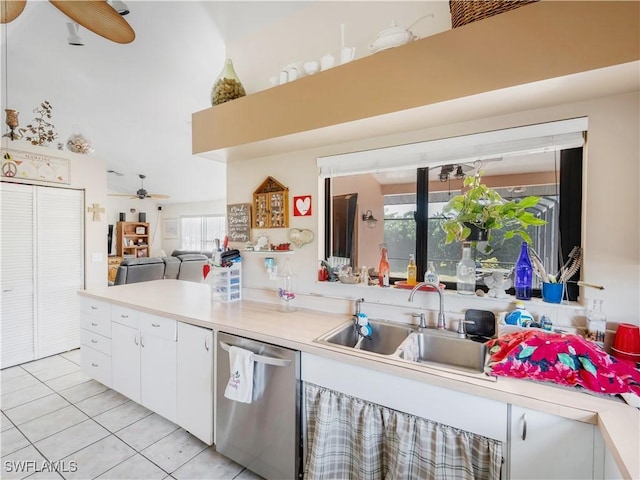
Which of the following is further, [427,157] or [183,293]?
[183,293]

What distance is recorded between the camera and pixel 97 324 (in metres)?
2.37

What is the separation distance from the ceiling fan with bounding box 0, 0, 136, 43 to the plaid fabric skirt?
7.47ft

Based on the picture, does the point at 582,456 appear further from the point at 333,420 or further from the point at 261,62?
the point at 261,62

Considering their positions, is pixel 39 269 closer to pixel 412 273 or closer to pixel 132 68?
pixel 132 68

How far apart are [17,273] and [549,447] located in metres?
4.30

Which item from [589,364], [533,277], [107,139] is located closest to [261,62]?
[533,277]

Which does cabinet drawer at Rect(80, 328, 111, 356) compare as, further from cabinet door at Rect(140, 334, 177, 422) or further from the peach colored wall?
the peach colored wall

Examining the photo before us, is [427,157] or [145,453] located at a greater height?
[427,157]

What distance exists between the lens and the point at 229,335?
1.59m

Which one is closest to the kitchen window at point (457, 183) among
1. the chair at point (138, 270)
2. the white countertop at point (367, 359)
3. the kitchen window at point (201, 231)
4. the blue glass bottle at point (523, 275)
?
the blue glass bottle at point (523, 275)

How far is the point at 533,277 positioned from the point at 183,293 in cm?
253

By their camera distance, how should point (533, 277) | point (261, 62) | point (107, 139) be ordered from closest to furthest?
1. point (533, 277)
2. point (261, 62)
3. point (107, 139)

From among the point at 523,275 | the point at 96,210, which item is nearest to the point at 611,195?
the point at 523,275

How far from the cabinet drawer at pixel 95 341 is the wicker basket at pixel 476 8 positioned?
310cm
